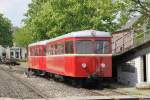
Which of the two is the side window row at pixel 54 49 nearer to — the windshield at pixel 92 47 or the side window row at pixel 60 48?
the side window row at pixel 60 48

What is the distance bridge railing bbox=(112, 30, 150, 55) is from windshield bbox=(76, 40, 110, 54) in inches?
72.6

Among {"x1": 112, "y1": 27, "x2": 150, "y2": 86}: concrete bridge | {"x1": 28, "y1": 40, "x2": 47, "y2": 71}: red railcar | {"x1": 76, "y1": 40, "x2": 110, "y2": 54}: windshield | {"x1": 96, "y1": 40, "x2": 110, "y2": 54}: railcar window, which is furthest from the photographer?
{"x1": 28, "y1": 40, "x2": 47, "y2": 71}: red railcar

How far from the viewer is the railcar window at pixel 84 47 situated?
26861 mm

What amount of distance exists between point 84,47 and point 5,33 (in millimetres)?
93343

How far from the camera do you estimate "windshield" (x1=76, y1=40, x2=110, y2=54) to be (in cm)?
2689

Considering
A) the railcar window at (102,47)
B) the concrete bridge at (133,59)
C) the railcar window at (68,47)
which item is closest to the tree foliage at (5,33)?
the concrete bridge at (133,59)

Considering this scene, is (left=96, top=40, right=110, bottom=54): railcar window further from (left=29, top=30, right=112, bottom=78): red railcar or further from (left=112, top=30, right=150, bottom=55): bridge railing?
(left=112, top=30, right=150, bottom=55): bridge railing

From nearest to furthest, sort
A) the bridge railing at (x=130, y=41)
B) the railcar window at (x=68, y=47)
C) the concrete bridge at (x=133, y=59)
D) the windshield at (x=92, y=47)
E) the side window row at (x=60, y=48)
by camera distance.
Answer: the windshield at (x=92, y=47), the railcar window at (x=68, y=47), the concrete bridge at (x=133, y=59), the side window row at (x=60, y=48), the bridge railing at (x=130, y=41)

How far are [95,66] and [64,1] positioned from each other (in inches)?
714

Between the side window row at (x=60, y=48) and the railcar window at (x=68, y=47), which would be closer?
the railcar window at (x=68, y=47)

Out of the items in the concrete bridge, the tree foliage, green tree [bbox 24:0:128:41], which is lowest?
the concrete bridge

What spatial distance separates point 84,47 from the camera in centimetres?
2695

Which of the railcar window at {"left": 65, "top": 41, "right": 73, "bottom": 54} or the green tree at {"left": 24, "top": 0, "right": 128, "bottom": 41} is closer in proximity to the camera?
the railcar window at {"left": 65, "top": 41, "right": 73, "bottom": 54}

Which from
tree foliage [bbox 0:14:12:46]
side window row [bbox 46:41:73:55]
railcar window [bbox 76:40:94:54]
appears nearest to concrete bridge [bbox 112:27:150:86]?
railcar window [bbox 76:40:94:54]
